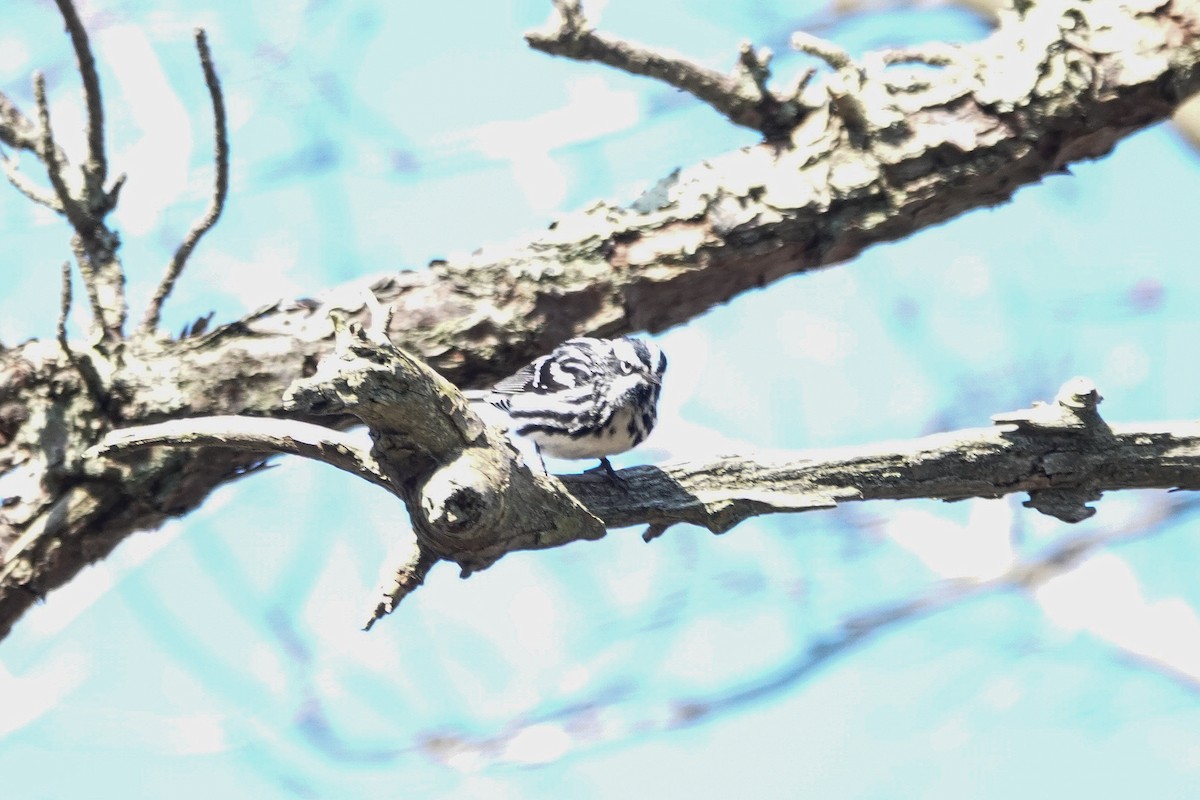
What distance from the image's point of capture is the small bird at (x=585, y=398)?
10.5 feet

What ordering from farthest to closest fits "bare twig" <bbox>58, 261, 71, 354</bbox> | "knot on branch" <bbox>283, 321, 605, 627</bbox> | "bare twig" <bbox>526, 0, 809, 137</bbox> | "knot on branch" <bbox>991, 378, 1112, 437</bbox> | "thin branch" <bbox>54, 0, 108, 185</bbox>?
"bare twig" <bbox>526, 0, 809, 137</bbox>, "thin branch" <bbox>54, 0, 108, 185</bbox>, "bare twig" <bbox>58, 261, 71, 354</bbox>, "knot on branch" <bbox>991, 378, 1112, 437</bbox>, "knot on branch" <bbox>283, 321, 605, 627</bbox>

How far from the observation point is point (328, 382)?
5.60 feet

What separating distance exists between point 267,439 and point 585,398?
1.33 m

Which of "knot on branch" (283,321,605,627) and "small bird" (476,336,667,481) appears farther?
"small bird" (476,336,667,481)

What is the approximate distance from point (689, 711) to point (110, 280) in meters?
4.32

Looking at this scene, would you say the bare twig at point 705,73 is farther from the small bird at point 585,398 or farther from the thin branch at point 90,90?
the thin branch at point 90,90

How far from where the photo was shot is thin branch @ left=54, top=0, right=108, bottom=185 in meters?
2.85

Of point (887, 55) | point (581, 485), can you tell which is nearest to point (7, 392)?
point (581, 485)

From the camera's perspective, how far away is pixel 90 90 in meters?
2.91

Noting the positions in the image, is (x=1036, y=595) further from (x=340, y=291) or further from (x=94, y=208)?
(x=94, y=208)

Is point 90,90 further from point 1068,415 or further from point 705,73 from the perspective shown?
point 1068,415

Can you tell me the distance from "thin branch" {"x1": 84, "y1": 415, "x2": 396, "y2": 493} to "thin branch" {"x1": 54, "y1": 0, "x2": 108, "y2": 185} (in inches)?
46.2

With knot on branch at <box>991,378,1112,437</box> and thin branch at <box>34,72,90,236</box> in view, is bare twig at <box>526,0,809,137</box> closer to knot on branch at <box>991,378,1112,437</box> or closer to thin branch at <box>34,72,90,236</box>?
thin branch at <box>34,72,90,236</box>

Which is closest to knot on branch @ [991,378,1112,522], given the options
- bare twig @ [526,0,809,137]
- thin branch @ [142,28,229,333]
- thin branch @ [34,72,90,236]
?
bare twig @ [526,0,809,137]
